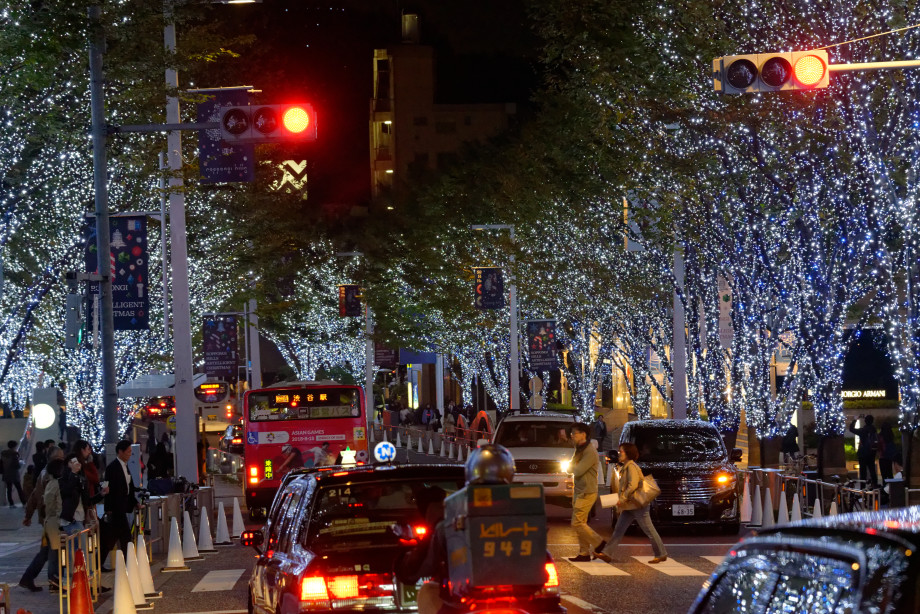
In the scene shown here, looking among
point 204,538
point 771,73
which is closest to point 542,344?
point 204,538

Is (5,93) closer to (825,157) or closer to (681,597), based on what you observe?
(681,597)

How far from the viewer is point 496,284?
139ft

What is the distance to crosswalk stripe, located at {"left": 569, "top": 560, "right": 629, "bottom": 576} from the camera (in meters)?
16.1

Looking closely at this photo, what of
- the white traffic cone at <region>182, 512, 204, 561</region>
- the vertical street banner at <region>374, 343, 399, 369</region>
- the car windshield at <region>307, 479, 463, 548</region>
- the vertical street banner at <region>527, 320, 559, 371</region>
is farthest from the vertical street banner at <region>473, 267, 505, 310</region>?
the car windshield at <region>307, 479, 463, 548</region>

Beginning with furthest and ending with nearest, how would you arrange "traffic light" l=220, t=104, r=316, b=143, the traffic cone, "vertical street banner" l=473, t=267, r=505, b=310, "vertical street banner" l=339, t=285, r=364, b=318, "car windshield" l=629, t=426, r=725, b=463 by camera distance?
1. "vertical street banner" l=339, t=285, r=364, b=318
2. "vertical street banner" l=473, t=267, r=505, b=310
3. "car windshield" l=629, t=426, r=725, b=463
4. the traffic cone
5. "traffic light" l=220, t=104, r=316, b=143

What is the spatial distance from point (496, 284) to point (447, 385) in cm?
5608

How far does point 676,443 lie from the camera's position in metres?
21.5

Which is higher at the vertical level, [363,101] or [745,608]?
[363,101]

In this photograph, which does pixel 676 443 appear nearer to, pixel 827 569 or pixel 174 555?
pixel 174 555

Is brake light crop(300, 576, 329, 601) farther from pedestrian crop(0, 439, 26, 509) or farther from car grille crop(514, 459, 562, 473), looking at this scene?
pedestrian crop(0, 439, 26, 509)

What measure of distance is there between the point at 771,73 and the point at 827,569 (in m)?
10.1

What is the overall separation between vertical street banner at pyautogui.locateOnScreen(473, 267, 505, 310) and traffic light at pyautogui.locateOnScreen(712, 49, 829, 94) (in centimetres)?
2862

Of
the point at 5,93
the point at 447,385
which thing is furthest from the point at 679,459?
the point at 447,385

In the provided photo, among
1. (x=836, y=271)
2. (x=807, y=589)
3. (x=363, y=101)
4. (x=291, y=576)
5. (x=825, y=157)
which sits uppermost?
(x=363, y=101)
